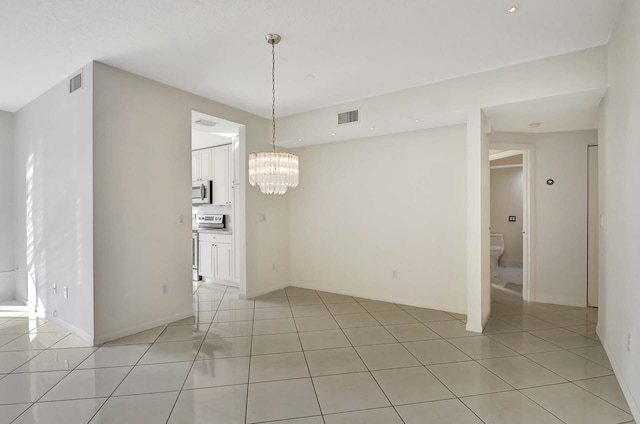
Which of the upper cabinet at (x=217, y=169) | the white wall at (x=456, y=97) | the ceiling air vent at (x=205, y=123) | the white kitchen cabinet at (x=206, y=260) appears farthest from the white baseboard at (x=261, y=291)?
the ceiling air vent at (x=205, y=123)

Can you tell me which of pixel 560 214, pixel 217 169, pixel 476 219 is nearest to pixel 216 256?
pixel 217 169

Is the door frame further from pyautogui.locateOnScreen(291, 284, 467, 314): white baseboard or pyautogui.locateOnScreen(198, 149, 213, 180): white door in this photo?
pyautogui.locateOnScreen(198, 149, 213, 180): white door

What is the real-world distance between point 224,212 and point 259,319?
2.87 m

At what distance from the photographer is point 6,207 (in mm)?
4664

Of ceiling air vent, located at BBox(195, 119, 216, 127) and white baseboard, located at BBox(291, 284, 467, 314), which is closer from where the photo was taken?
white baseboard, located at BBox(291, 284, 467, 314)

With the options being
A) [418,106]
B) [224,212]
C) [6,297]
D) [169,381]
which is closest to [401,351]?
[169,381]

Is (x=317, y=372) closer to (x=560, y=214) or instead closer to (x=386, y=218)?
(x=386, y=218)

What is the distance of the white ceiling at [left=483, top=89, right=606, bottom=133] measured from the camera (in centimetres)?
319

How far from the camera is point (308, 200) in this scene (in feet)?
17.7

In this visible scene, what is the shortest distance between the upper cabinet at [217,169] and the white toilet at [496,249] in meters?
5.46

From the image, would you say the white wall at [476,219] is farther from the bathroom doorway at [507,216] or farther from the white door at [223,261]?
the white door at [223,261]

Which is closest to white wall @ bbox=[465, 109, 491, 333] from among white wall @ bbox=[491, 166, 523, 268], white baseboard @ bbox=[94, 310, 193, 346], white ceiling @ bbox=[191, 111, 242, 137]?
white ceiling @ bbox=[191, 111, 242, 137]

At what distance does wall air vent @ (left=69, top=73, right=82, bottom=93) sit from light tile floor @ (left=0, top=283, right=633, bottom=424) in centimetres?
254

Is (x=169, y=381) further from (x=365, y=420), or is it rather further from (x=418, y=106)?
(x=418, y=106)
